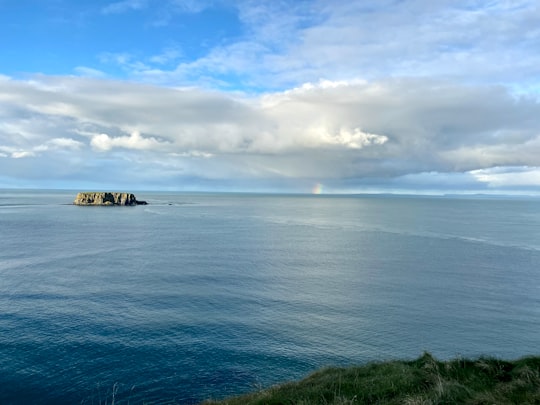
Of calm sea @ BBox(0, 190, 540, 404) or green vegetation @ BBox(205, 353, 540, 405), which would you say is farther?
calm sea @ BBox(0, 190, 540, 404)

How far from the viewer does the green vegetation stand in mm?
24750

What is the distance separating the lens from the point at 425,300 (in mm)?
70125

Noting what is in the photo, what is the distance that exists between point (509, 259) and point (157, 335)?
94.4 m

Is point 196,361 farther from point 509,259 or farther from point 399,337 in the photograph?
point 509,259

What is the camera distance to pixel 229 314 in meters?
59.6

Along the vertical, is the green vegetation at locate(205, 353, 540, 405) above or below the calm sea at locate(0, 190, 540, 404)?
above

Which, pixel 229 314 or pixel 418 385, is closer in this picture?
pixel 418 385

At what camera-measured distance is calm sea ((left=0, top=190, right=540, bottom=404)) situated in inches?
1622

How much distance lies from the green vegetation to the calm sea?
31.2 feet

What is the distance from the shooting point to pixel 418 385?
28812 millimetres

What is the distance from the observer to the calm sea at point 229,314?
4119 centimetres

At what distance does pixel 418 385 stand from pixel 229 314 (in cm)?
3492

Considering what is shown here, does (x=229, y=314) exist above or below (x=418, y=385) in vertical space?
below

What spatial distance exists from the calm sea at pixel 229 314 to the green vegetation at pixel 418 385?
950 centimetres
